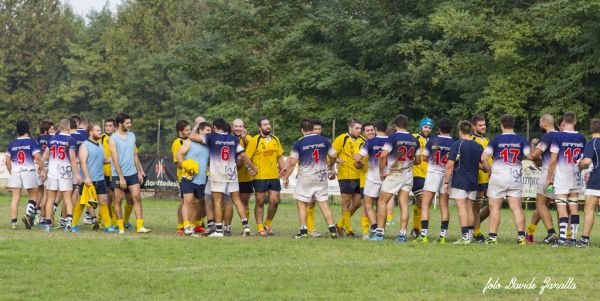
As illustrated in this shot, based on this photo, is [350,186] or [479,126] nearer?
[479,126]

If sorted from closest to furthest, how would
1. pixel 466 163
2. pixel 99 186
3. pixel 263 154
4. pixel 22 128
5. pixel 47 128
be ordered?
pixel 466 163 → pixel 263 154 → pixel 99 186 → pixel 22 128 → pixel 47 128

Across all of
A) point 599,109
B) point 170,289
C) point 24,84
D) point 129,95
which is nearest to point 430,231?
point 170,289

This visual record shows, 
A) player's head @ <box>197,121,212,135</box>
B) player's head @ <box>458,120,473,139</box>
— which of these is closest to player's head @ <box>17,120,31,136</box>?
player's head @ <box>197,121,212,135</box>

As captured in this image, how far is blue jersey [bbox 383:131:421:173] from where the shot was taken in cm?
1855

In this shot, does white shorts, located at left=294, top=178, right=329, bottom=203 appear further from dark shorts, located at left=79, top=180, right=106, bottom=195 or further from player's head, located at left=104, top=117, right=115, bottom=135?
player's head, located at left=104, top=117, right=115, bottom=135

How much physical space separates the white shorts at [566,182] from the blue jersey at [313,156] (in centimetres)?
386

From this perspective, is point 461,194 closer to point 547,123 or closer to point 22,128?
point 547,123

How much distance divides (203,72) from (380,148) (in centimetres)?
4248

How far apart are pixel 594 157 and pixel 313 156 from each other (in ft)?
15.6

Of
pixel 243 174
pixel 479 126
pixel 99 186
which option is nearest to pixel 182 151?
pixel 243 174

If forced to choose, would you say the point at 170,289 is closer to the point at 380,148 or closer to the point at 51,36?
the point at 380,148

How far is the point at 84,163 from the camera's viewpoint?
1975 cm

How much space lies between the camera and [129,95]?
263 ft

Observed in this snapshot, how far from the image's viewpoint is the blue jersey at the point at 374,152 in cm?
1903
